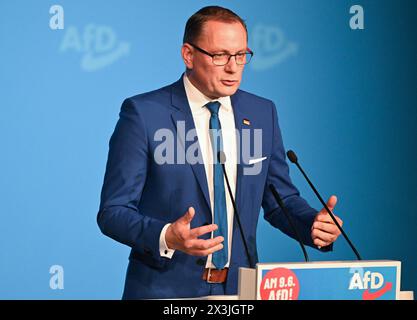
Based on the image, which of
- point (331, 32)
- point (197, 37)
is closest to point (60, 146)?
point (197, 37)

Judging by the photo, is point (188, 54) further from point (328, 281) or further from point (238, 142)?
point (328, 281)

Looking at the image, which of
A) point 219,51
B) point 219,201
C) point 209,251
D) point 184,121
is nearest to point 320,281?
point 209,251

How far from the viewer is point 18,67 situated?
4.05 meters

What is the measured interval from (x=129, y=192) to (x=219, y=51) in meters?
0.66

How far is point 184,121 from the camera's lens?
127 inches

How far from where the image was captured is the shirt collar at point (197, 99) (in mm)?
3279

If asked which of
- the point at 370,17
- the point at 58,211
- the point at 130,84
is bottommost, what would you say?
the point at 58,211

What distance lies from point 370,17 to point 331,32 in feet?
0.84

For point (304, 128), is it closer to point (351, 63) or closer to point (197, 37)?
point (351, 63)

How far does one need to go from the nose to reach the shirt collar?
0.15 m

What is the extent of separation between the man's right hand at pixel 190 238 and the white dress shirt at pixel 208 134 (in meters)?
0.42

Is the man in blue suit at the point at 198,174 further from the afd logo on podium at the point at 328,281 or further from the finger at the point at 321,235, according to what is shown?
the afd logo on podium at the point at 328,281

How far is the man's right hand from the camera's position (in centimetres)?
255

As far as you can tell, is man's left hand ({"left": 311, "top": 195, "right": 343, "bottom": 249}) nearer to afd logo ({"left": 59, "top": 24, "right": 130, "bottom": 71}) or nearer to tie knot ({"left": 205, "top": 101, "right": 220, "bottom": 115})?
tie knot ({"left": 205, "top": 101, "right": 220, "bottom": 115})
